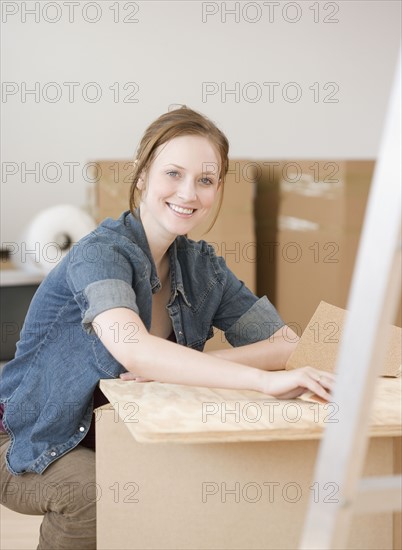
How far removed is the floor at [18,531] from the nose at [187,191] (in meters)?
0.97

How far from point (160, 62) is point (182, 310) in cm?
237

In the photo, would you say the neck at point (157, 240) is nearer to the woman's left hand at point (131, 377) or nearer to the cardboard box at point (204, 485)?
the woman's left hand at point (131, 377)

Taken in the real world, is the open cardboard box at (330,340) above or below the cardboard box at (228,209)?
above

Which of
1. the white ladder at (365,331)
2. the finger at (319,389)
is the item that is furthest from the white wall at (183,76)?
the white ladder at (365,331)

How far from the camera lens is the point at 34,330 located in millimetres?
1450

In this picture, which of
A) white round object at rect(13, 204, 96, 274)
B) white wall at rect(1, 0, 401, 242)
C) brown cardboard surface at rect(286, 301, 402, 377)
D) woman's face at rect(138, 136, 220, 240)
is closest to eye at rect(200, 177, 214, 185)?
woman's face at rect(138, 136, 220, 240)

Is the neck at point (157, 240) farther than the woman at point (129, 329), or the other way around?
the neck at point (157, 240)

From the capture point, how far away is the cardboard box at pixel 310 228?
332 cm

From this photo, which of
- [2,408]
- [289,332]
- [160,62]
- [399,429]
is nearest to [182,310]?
[289,332]

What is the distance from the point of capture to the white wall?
3598 millimetres

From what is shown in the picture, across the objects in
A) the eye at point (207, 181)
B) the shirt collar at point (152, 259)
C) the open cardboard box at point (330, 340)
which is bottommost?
the open cardboard box at point (330, 340)

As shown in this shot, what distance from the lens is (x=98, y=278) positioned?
1301 mm

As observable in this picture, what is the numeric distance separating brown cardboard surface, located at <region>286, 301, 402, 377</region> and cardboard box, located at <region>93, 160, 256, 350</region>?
187 centimetres

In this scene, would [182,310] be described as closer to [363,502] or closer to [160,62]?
[363,502]
